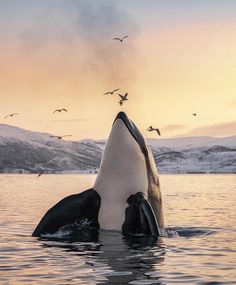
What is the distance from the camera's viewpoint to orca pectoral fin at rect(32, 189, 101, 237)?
17594mm

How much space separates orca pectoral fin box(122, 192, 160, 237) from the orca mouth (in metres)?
1.63

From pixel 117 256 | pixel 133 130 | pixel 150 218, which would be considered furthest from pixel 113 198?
pixel 117 256

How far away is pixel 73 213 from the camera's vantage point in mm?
17641

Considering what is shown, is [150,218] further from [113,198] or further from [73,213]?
[73,213]

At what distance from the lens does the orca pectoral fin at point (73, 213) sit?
17.6m

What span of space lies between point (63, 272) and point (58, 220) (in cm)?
498

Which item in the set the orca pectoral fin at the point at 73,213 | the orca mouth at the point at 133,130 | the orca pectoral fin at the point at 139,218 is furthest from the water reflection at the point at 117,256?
the orca mouth at the point at 133,130

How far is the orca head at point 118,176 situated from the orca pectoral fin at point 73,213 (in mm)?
223

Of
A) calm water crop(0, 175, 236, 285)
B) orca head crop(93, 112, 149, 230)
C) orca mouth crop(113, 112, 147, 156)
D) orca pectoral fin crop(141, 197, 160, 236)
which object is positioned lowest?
calm water crop(0, 175, 236, 285)

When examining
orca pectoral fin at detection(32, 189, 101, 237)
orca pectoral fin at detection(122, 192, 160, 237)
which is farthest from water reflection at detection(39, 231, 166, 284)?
orca pectoral fin at detection(32, 189, 101, 237)

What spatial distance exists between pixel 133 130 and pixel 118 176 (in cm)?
158

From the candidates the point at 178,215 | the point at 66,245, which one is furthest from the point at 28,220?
the point at 66,245

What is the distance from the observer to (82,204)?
58.4 ft

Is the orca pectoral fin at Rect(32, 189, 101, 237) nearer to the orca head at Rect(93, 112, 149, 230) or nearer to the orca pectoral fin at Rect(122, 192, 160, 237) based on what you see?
the orca head at Rect(93, 112, 149, 230)
